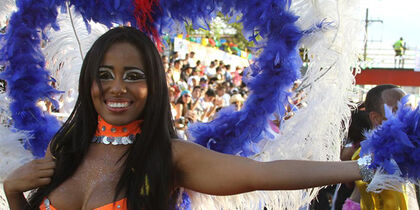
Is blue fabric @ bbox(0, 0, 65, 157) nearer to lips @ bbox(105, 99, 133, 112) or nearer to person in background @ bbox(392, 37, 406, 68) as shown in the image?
lips @ bbox(105, 99, 133, 112)

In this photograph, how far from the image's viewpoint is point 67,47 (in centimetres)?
273

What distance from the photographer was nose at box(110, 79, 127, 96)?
172 cm

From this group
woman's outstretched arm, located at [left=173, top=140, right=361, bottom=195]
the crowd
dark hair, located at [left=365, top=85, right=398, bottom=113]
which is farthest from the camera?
the crowd

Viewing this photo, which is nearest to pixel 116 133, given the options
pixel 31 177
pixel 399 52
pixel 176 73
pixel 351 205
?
pixel 31 177

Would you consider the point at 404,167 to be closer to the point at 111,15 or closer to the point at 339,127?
the point at 339,127

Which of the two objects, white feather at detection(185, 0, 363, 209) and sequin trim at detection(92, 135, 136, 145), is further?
white feather at detection(185, 0, 363, 209)

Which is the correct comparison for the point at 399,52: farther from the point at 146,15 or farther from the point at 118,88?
the point at 118,88

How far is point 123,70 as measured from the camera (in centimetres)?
174

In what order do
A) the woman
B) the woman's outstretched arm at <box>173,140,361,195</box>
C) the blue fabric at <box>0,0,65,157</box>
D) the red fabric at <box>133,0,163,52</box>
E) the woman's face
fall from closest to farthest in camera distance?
the woman's outstretched arm at <box>173,140,361,195</box>
the woman
the woman's face
the red fabric at <box>133,0,163,52</box>
the blue fabric at <box>0,0,65,157</box>

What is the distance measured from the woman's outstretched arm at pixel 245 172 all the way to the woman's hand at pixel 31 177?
1.60 ft

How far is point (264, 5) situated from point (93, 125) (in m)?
0.84

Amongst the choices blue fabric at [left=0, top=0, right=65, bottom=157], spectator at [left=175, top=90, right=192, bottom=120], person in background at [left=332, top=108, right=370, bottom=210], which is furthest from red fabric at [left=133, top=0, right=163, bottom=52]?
spectator at [left=175, top=90, right=192, bottom=120]

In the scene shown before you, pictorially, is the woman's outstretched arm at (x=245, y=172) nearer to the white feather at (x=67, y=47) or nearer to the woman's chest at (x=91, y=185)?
the woman's chest at (x=91, y=185)

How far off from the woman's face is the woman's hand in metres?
0.31
